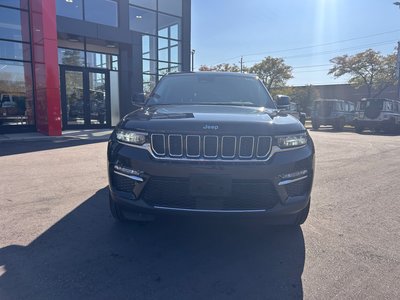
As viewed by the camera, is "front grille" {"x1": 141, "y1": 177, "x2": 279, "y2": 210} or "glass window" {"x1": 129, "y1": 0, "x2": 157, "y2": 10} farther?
"glass window" {"x1": 129, "y1": 0, "x2": 157, "y2": 10}

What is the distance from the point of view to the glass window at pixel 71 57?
47.9 feet

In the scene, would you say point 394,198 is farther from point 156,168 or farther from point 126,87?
point 126,87

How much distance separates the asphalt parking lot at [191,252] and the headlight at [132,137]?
28.9 inches

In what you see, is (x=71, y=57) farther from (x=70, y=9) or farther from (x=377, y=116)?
(x=377, y=116)

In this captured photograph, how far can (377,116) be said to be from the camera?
60.6ft

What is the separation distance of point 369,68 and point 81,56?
104 ft

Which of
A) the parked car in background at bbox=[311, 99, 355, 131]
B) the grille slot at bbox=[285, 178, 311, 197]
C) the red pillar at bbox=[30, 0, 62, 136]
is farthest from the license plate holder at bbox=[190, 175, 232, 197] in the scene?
the parked car in background at bbox=[311, 99, 355, 131]

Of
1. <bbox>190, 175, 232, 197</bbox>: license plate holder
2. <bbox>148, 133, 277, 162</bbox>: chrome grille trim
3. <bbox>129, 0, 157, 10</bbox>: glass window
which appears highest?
<bbox>129, 0, 157, 10</bbox>: glass window

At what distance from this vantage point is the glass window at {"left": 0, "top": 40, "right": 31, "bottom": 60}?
1283 cm

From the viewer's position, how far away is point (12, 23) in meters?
13.0

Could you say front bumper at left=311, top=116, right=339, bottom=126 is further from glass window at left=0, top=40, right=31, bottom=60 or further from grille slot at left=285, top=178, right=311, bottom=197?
grille slot at left=285, top=178, right=311, bottom=197

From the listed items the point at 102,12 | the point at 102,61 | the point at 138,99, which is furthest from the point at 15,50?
the point at 138,99

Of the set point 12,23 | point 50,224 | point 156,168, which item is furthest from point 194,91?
point 12,23

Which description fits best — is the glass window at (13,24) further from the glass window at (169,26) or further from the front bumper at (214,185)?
the front bumper at (214,185)
